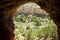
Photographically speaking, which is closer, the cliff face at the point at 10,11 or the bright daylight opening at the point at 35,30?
the cliff face at the point at 10,11

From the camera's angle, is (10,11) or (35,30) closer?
(10,11)

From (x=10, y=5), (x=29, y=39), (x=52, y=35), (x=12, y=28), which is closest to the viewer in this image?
(x=10, y=5)

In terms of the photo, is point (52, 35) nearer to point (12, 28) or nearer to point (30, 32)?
point (30, 32)

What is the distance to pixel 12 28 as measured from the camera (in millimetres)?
5695

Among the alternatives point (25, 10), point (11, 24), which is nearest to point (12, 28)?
point (11, 24)

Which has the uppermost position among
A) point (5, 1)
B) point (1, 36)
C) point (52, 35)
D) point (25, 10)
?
point (25, 10)

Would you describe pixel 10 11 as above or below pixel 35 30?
below

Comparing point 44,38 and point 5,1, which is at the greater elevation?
point 44,38

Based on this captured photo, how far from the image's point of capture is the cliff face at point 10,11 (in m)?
4.10

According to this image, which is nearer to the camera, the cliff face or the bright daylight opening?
the cliff face

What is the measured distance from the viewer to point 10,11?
522 cm

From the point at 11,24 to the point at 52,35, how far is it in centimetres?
549

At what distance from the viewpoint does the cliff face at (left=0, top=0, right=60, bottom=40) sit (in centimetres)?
410

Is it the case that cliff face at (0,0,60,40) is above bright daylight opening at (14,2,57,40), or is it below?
below
